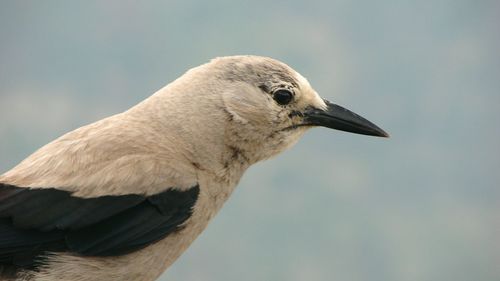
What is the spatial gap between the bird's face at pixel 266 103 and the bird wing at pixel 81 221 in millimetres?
509

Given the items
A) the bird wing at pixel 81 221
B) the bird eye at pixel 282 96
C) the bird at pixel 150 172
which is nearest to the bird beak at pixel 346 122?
the bird at pixel 150 172

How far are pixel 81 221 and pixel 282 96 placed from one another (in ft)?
3.82

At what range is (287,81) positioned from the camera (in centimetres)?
411

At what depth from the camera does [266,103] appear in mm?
4086

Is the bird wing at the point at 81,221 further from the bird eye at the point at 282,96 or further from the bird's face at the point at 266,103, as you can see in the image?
the bird eye at the point at 282,96

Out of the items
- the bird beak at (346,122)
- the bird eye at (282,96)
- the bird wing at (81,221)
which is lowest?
the bird wing at (81,221)

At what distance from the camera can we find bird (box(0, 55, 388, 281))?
3.55m

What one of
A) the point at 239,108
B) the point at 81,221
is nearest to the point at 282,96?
the point at 239,108

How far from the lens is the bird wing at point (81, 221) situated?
11.5 feet

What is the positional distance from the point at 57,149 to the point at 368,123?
1.59m

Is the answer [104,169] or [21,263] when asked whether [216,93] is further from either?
Answer: [21,263]

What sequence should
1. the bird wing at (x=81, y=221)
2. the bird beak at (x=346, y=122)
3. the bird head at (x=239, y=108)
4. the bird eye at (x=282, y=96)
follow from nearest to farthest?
1. the bird wing at (x=81, y=221)
2. the bird head at (x=239, y=108)
3. the bird eye at (x=282, y=96)
4. the bird beak at (x=346, y=122)

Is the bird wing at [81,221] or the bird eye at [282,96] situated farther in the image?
the bird eye at [282,96]

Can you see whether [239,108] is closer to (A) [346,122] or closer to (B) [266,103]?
(B) [266,103]
